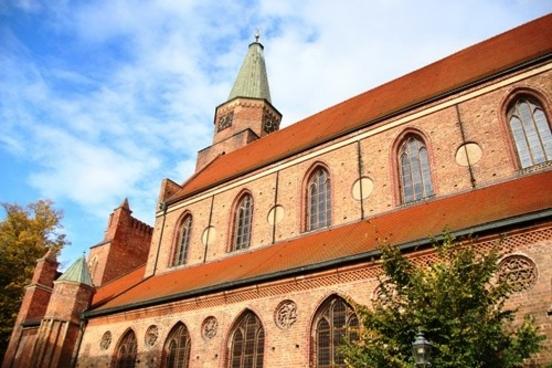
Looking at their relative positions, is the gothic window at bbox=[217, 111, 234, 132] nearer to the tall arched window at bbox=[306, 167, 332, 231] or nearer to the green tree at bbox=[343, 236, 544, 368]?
the tall arched window at bbox=[306, 167, 332, 231]

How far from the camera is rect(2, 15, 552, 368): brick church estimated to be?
10359mm

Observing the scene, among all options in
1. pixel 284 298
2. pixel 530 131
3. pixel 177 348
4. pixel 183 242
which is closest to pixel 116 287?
pixel 183 242

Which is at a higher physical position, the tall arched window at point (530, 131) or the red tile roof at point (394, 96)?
the red tile roof at point (394, 96)

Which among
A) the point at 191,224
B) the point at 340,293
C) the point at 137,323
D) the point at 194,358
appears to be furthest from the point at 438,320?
the point at 191,224

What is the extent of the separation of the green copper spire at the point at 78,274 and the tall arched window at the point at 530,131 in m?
15.0

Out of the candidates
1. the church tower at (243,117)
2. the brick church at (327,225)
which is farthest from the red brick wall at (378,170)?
the church tower at (243,117)

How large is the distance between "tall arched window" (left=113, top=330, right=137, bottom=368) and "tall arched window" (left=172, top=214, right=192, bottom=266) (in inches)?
148

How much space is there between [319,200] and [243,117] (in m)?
13.4

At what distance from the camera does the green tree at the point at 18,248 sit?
2161 centimetres

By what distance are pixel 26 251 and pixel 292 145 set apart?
49.9ft

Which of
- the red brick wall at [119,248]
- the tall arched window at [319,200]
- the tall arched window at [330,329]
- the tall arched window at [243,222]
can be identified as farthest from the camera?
the red brick wall at [119,248]

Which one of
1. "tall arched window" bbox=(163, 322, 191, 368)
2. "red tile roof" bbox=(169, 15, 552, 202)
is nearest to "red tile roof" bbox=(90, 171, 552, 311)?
"tall arched window" bbox=(163, 322, 191, 368)

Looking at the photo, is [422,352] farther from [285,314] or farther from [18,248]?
[18,248]

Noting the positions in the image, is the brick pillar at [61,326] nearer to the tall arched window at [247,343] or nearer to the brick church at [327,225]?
Result: the brick church at [327,225]
